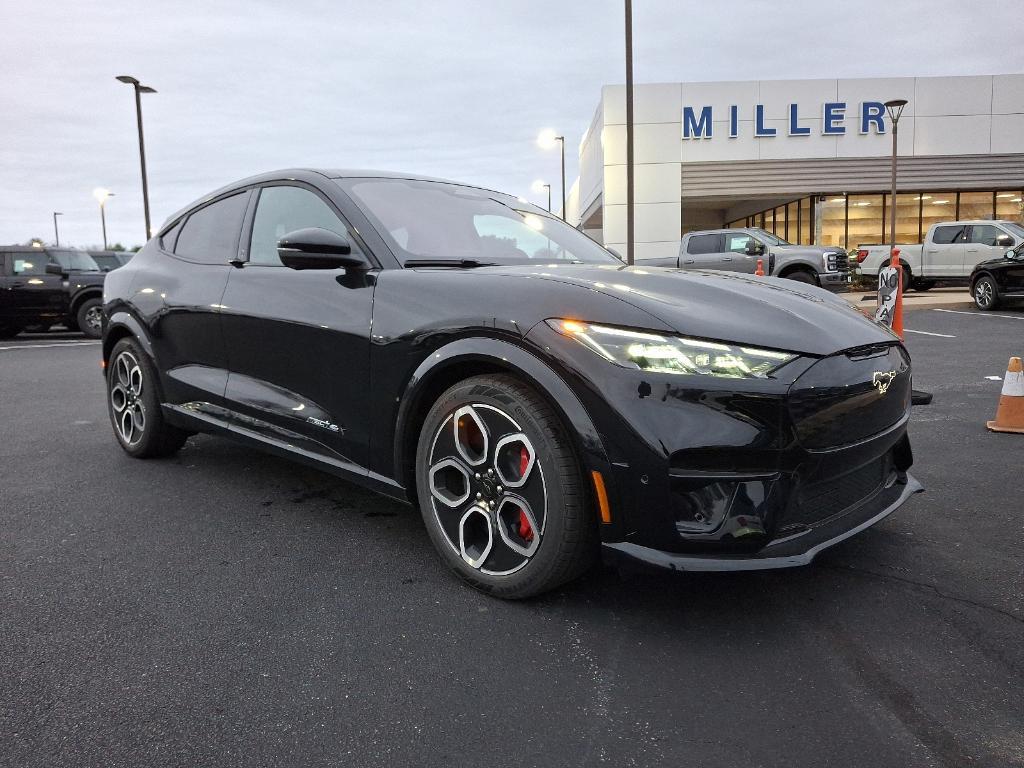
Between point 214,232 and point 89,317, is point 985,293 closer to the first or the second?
point 214,232

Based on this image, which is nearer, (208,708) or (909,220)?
(208,708)

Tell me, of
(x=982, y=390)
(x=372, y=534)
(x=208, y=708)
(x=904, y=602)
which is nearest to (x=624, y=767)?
(x=208, y=708)

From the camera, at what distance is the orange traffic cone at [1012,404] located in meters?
5.09

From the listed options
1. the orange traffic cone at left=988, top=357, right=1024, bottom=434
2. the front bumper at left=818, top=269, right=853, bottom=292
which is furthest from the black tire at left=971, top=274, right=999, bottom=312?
the orange traffic cone at left=988, top=357, right=1024, bottom=434

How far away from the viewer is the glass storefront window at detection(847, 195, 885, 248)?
29.5m

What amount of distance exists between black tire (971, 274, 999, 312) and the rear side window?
654cm

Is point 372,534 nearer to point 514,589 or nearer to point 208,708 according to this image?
point 514,589

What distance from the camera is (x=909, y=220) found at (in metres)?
30.3

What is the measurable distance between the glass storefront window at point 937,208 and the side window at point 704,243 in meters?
15.0

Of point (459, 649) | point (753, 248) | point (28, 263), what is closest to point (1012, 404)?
point (459, 649)

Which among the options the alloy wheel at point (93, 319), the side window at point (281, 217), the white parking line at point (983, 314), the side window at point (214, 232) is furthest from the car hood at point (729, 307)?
the alloy wheel at point (93, 319)

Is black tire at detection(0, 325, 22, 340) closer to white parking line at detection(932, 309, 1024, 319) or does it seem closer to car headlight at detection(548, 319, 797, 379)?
car headlight at detection(548, 319, 797, 379)

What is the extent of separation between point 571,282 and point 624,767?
1441 millimetres

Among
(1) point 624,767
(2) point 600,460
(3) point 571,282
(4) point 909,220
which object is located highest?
(4) point 909,220
